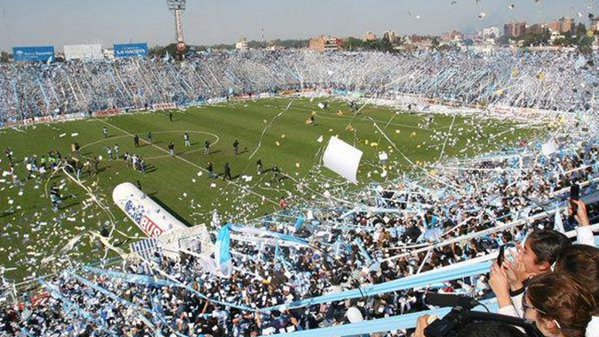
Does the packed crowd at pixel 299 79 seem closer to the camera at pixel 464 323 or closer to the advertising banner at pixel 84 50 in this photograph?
the advertising banner at pixel 84 50

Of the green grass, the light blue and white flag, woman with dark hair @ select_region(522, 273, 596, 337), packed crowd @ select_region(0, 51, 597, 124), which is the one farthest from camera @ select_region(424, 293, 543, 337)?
packed crowd @ select_region(0, 51, 597, 124)

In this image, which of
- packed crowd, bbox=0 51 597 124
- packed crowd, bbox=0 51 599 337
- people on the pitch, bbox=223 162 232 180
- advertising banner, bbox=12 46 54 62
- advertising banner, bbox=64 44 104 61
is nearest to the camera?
packed crowd, bbox=0 51 599 337

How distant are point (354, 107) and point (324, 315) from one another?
41.1m

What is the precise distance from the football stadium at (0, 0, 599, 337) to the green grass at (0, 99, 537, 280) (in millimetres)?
164

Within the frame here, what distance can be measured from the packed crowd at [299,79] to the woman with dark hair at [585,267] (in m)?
37.2

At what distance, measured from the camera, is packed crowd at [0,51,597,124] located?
44406mm

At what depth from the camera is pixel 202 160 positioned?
Answer: 31.8 m

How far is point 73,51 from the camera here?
93.5m

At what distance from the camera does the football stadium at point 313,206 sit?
6.24 m

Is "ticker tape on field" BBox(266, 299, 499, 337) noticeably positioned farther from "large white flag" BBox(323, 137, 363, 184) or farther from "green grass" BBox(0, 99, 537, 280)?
"green grass" BBox(0, 99, 537, 280)

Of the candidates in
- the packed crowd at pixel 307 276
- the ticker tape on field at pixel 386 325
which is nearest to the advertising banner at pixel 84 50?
the packed crowd at pixel 307 276

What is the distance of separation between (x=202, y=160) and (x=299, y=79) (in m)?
45.1

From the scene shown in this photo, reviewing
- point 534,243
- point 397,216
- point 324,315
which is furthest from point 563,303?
point 397,216

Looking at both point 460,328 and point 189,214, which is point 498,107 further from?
point 460,328
